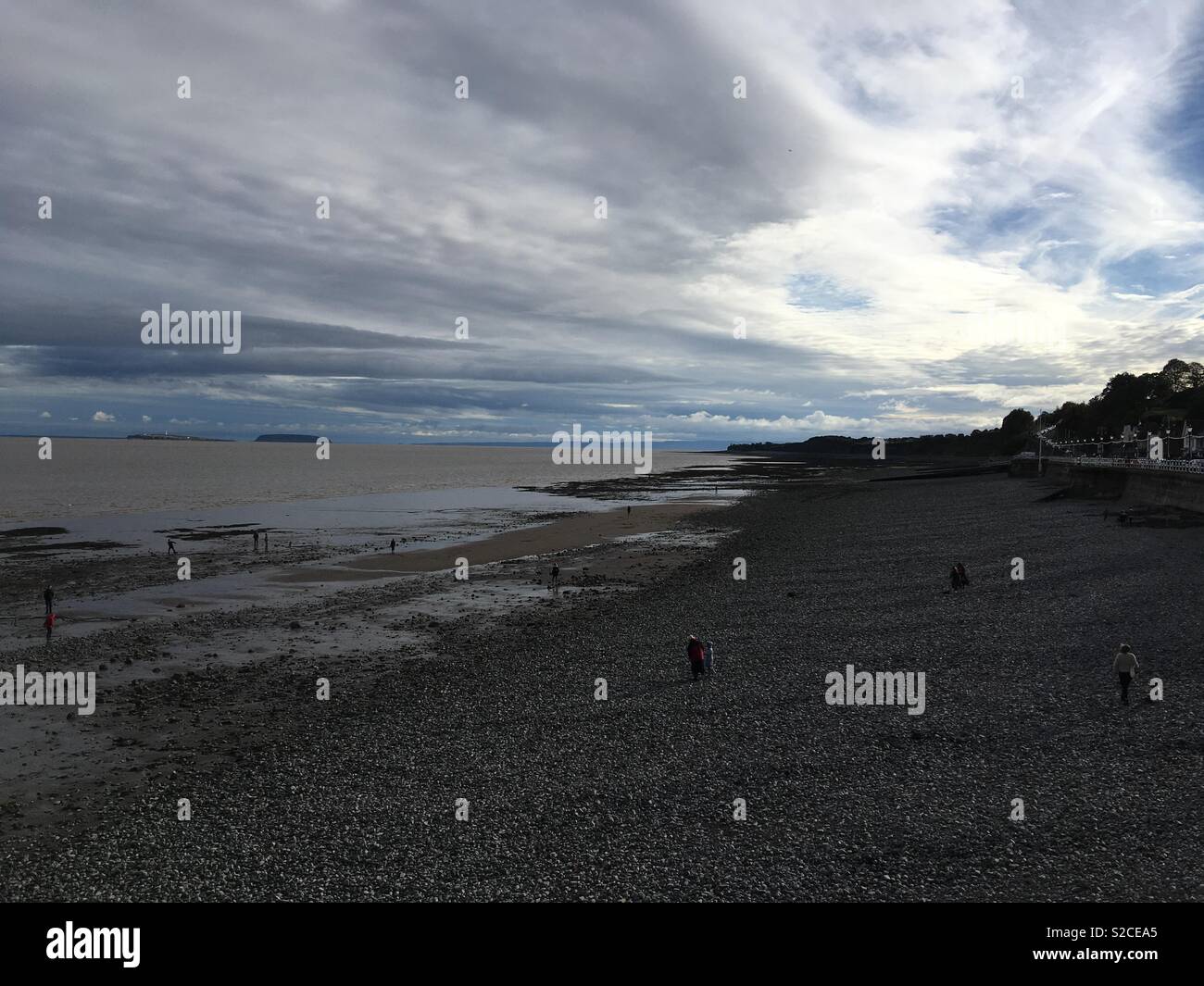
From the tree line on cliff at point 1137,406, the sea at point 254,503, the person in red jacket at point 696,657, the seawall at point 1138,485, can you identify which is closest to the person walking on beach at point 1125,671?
the person in red jacket at point 696,657

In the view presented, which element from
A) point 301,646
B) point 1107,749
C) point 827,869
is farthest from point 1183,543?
point 301,646

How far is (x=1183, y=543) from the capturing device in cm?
3691

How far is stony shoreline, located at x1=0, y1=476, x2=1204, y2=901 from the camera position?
12023mm

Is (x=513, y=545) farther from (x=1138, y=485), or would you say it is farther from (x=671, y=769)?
(x=1138, y=485)

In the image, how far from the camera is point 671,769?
15.9 m

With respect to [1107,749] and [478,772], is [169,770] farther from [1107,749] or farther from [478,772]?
[1107,749]

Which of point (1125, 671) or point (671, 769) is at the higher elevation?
point (1125, 671)

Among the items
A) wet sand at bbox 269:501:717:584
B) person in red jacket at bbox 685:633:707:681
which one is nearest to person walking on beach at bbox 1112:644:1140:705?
person in red jacket at bbox 685:633:707:681

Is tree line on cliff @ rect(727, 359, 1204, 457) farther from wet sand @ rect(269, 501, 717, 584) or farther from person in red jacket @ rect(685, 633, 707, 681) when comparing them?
person in red jacket @ rect(685, 633, 707, 681)

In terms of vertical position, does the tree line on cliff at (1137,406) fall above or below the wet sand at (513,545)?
above

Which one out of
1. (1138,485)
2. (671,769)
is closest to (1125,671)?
(671,769)

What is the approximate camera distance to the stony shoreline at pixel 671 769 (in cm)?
1202

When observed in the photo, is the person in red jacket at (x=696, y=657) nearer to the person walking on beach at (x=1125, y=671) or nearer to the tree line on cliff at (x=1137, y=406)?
the person walking on beach at (x=1125, y=671)

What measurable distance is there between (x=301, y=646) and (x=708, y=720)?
16.0 m
